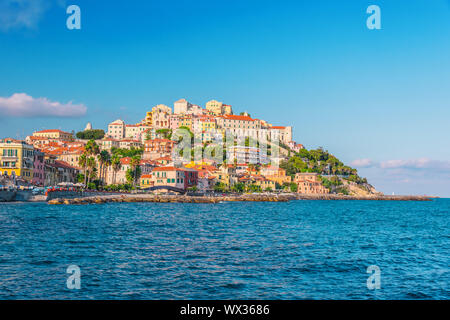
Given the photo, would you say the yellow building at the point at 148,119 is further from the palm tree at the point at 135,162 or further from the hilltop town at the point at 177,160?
the palm tree at the point at 135,162

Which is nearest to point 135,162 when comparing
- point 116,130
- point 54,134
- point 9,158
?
point 9,158

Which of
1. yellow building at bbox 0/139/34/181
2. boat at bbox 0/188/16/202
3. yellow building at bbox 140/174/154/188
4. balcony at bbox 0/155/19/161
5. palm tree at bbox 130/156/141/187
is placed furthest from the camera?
palm tree at bbox 130/156/141/187

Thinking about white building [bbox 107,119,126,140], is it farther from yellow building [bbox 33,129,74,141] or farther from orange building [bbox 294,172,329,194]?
orange building [bbox 294,172,329,194]

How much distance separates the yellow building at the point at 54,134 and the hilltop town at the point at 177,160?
40 cm

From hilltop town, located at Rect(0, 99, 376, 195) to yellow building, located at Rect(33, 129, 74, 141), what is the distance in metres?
0.40

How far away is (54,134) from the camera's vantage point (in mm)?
166875

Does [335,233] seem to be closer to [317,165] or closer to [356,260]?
[356,260]

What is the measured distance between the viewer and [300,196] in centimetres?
14038

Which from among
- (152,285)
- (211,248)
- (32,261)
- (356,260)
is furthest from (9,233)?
(356,260)

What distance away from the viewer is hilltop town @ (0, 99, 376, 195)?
92.8m

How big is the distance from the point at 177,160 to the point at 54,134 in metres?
59.3

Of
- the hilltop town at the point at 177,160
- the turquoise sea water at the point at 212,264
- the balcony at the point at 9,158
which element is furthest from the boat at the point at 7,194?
the turquoise sea water at the point at 212,264

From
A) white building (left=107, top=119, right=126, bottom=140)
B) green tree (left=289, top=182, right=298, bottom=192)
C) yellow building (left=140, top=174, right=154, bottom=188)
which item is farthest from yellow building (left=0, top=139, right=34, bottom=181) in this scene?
white building (left=107, top=119, right=126, bottom=140)
